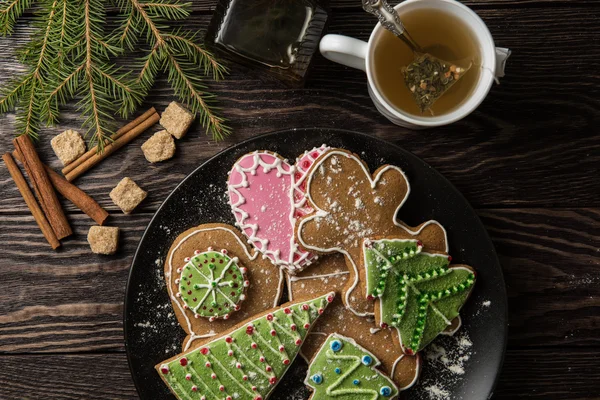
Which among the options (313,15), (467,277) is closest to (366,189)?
(467,277)

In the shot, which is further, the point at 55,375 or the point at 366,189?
the point at 55,375

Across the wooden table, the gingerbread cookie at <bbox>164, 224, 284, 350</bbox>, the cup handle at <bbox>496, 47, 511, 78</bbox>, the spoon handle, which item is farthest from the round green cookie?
the cup handle at <bbox>496, 47, 511, 78</bbox>

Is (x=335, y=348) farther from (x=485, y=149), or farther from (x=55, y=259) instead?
(x=55, y=259)

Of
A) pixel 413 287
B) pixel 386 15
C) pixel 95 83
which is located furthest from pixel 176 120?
pixel 413 287

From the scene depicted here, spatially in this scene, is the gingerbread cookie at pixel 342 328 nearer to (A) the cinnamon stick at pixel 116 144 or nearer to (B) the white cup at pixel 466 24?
(B) the white cup at pixel 466 24

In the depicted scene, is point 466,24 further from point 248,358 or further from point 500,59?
point 248,358

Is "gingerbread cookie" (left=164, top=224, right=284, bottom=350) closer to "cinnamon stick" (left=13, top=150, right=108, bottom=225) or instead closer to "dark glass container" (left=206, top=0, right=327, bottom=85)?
"cinnamon stick" (left=13, top=150, right=108, bottom=225)
